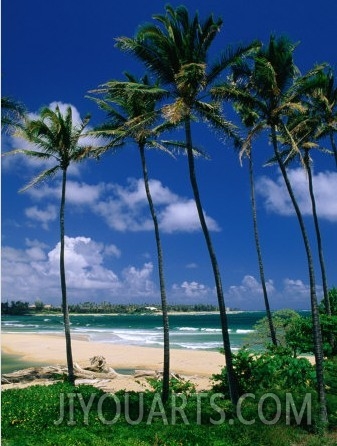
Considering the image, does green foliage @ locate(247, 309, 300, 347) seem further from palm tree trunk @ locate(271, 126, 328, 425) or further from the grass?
palm tree trunk @ locate(271, 126, 328, 425)

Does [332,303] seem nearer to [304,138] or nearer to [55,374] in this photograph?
[304,138]

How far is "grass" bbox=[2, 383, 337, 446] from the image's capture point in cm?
863

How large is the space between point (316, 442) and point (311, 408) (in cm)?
147

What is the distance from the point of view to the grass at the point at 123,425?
8633 mm

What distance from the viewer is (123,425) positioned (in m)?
10.2

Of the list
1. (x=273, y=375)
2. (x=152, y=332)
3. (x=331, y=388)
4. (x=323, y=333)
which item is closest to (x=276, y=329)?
(x=323, y=333)

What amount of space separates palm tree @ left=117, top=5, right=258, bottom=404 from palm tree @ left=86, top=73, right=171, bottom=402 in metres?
0.70

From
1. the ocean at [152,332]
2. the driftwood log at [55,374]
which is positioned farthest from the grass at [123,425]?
the driftwood log at [55,374]

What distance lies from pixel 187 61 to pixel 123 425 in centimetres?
941

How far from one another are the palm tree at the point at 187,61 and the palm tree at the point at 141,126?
2.31ft

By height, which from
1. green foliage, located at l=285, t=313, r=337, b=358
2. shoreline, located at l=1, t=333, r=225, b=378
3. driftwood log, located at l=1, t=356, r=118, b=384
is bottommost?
shoreline, located at l=1, t=333, r=225, b=378

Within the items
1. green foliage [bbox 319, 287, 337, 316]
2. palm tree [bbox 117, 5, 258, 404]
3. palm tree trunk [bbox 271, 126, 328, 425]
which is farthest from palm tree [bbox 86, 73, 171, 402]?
green foliage [bbox 319, 287, 337, 316]

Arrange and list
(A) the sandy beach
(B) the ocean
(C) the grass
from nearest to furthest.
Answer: (C) the grass
(A) the sandy beach
(B) the ocean

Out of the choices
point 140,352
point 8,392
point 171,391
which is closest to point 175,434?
point 171,391
